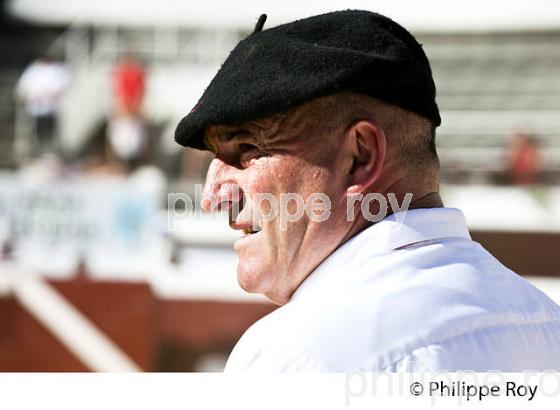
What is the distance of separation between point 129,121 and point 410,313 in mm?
8120

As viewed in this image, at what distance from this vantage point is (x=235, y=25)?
1193 cm

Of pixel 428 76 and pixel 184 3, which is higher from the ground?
pixel 184 3

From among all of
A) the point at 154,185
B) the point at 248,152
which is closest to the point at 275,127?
the point at 248,152

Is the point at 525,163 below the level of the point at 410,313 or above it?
below

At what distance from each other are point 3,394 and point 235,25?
36.5 feet

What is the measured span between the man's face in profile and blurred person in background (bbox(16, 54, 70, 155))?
8.60 meters

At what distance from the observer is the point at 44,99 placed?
9.82 m

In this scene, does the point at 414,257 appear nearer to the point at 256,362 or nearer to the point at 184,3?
the point at 256,362

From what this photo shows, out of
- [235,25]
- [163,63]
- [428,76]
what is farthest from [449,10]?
[428,76]

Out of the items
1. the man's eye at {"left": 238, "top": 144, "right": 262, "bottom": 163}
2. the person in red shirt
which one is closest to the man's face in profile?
the man's eye at {"left": 238, "top": 144, "right": 262, "bottom": 163}

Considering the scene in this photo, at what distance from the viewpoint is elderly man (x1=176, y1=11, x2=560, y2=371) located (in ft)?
3.53

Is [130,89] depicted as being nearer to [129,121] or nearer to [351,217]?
[129,121]

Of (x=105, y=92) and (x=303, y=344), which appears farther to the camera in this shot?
(x=105, y=92)

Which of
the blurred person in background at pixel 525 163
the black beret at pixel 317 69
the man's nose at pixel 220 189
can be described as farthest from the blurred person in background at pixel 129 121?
the black beret at pixel 317 69
